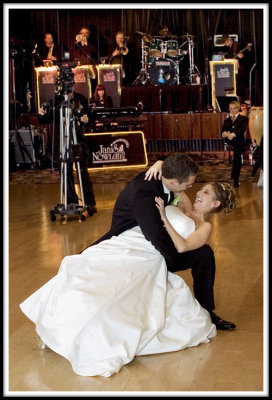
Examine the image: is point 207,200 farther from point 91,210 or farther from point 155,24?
point 155,24

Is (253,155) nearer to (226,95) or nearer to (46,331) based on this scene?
(226,95)

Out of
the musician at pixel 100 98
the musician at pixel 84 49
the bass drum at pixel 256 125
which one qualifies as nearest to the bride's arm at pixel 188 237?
the bass drum at pixel 256 125

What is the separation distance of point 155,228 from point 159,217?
0.06 meters

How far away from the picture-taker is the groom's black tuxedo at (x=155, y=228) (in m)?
3.77

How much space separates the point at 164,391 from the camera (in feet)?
11.0

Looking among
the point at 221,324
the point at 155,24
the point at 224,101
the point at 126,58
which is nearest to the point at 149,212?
the point at 221,324

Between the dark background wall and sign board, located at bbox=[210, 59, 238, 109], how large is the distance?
0.58 m

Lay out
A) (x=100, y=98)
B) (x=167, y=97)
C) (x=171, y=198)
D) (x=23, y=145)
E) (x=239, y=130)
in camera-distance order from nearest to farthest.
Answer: (x=171, y=198) → (x=239, y=130) → (x=23, y=145) → (x=100, y=98) → (x=167, y=97)

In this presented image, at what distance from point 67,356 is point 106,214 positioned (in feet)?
14.6

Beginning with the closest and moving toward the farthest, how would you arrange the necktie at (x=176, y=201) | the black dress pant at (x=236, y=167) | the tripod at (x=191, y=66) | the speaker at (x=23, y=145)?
the necktie at (x=176, y=201) < the black dress pant at (x=236, y=167) < the speaker at (x=23, y=145) < the tripod at (x=191, y=66)

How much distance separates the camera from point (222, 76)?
1543cm

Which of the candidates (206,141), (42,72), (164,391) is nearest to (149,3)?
(164,391)

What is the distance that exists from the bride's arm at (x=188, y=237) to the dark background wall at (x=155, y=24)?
41.0 ft

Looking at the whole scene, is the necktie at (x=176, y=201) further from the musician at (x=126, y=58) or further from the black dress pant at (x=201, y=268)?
the musician at (x=126, y=58)
